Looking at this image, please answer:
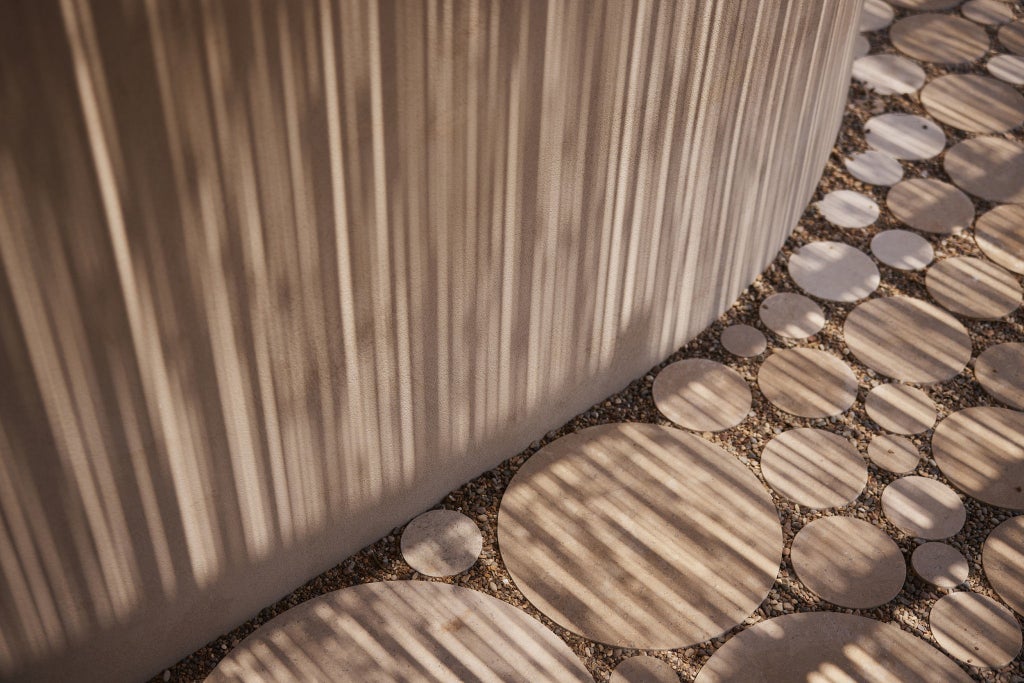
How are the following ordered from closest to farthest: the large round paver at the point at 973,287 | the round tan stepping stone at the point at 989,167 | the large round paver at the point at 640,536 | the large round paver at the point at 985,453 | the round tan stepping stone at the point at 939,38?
the large round paver at the point at 640,536
the large round paver at the point at 985,453
the large round paver at the point at 973,287
the round tan stepping stone at the point at 989,167
the round tan stepping stone at the point at 939,38

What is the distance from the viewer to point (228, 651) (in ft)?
8.96

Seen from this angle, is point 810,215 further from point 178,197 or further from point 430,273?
point 178,197

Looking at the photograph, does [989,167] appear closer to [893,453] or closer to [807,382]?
[807,382]

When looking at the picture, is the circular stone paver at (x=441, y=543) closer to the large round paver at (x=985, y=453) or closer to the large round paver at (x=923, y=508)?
the large round paver at (x=923, y=508)

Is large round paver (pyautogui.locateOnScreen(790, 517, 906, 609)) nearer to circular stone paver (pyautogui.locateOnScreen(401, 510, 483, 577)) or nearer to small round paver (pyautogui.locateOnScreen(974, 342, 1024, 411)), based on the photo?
small round paver (pyautogui.locateOnScreen(974, 342, 1024, 411))

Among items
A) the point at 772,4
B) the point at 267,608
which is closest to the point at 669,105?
the point at 772,4

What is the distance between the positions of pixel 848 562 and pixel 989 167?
78.9 inches

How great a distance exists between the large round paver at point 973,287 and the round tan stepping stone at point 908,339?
0.26ft

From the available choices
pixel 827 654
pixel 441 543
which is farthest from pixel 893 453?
pixel 441 543

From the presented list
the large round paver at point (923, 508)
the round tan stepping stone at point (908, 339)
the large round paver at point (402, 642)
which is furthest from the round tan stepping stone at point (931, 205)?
the large round paver at point (402, 642)

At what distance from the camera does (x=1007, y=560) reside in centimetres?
299

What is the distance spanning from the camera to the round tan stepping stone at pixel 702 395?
3.33 metres

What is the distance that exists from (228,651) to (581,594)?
901 mm

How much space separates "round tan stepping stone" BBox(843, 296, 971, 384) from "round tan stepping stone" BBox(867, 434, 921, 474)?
10.4 inches
